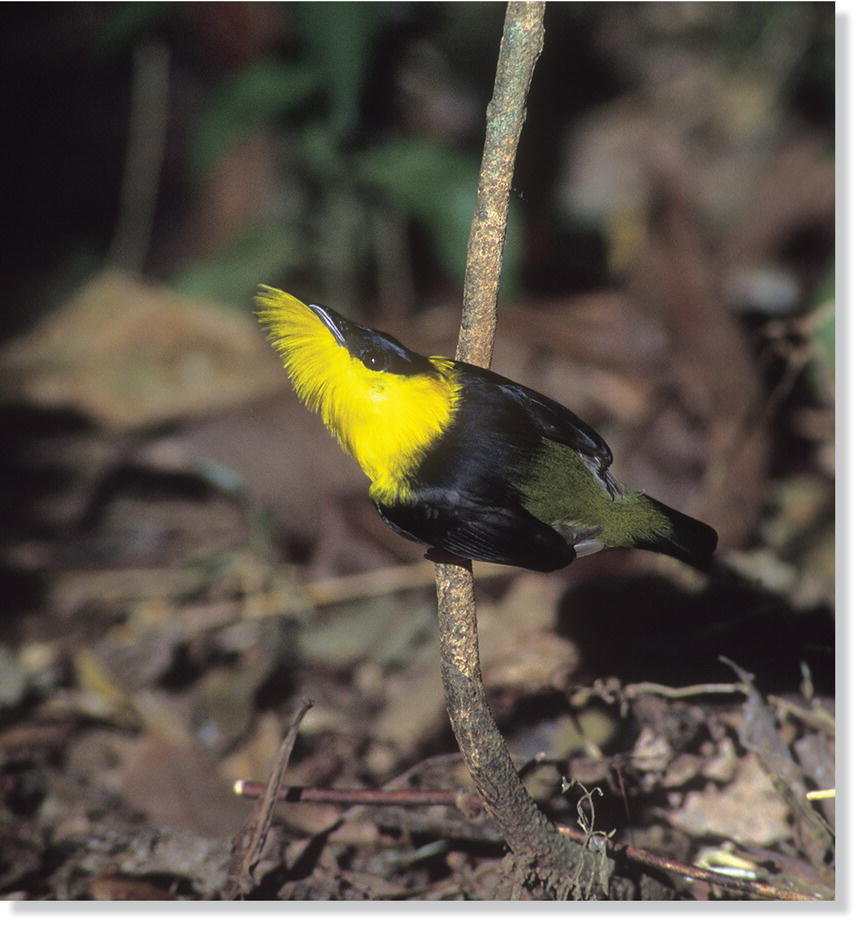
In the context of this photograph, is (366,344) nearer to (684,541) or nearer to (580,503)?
(580,503)

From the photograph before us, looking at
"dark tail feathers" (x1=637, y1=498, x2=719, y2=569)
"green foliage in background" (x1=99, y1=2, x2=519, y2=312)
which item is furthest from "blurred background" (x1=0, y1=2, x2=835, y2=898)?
"dark tail feathers" (x1=637, y1=498, x2=719, y2=569)

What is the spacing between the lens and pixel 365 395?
2.81 feet

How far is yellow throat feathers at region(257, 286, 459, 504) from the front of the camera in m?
0.85

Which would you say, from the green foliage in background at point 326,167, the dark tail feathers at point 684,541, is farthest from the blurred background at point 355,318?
the dark tail feathers at point 684,541

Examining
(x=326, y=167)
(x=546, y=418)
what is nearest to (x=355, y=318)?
(x=326, y=167)

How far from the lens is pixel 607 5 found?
2.62 meters

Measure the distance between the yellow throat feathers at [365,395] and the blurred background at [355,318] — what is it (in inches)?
9.3

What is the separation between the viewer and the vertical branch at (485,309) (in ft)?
2.73

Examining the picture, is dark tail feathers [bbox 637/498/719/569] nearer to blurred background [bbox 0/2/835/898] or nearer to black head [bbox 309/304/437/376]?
blurred background [bbox 0/2/835/898]

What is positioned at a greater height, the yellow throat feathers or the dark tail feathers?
the yellow throat feathers

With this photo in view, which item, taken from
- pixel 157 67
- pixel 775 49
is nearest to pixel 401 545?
pixel 157 67

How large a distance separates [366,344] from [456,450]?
5.4 inches

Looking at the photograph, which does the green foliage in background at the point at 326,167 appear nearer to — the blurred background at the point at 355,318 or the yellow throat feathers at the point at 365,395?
the blurred background at the point at 355,318

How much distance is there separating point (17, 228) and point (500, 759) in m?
2.06
